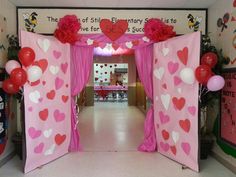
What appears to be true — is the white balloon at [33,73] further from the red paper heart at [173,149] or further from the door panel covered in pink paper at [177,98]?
the red paper heart at [173,149]

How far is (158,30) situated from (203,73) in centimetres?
137

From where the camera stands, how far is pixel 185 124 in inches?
148

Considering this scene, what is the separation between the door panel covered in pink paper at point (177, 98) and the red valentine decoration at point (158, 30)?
5.5 inches

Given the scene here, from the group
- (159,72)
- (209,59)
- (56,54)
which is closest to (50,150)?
(56,54)

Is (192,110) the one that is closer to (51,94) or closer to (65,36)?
(51,94)

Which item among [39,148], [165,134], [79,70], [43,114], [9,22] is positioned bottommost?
[39,148]

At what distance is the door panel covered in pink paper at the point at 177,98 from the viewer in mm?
3574

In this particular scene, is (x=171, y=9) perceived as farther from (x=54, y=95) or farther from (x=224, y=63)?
(x=54, y=95)

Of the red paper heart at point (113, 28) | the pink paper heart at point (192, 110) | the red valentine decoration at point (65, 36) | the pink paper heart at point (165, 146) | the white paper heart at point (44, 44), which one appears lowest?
the pink paper heart at point (165, 146)

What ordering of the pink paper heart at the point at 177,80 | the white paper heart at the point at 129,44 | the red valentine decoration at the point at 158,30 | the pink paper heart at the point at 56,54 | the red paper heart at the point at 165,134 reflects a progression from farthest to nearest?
1. the white paper heart at the point at 129,44
2. the red valentine decoration at the point at 158,30
3. the red paper heart at the point at 165,134
4. the pink paper heart at the point at 56,54
5. the pink paper heart at the point at 177,80

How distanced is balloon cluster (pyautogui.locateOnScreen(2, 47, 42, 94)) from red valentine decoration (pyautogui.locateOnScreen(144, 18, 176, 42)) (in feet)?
6.91

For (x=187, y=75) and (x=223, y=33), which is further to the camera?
(x=223, y=33)

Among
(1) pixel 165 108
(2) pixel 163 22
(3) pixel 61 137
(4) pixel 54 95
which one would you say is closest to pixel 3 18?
(4) pixel 54 95

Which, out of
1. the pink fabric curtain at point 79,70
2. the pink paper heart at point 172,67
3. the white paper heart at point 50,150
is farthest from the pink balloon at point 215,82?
the white paper heart at point 50,150
